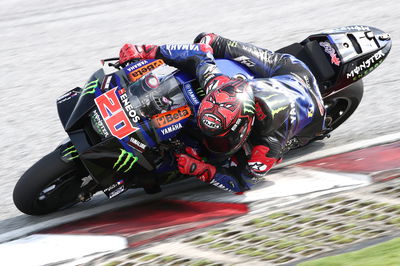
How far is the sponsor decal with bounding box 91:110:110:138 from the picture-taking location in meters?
4.66

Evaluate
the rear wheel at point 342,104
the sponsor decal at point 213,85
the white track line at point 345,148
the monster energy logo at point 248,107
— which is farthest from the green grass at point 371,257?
the rear wheel at point 342,104

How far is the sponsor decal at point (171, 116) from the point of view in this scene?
4.74 meters

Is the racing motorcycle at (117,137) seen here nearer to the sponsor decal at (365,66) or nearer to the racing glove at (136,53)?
the racing glove at (136,53)

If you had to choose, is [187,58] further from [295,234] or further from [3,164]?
[3,164]

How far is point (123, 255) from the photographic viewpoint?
14.1 ft

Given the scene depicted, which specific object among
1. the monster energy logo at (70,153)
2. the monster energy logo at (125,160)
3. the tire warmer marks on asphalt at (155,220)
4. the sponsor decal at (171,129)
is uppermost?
the monster energy logo at (70,153)

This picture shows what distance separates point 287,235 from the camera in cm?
442

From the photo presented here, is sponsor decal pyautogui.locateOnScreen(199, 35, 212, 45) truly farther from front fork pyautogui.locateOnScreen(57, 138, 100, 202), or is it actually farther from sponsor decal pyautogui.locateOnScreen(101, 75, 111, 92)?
front fork pyautogui.locateOnScreen(57, 138, 100, 202)

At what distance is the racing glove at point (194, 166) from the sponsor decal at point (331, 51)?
5.39 feet

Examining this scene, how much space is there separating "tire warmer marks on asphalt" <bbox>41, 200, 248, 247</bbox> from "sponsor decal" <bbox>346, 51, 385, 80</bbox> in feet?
5.72

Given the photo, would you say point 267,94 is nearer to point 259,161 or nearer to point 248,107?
point 248,107

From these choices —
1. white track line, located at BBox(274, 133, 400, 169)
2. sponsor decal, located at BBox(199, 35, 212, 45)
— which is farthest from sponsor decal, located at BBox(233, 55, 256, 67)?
white track line, located at BBox(274, 133, 400, 169)

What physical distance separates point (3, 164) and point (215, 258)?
2618mm

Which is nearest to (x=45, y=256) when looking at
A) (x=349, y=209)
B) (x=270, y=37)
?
(x=349, y=209)
